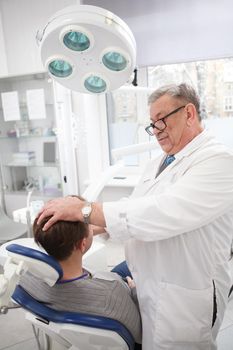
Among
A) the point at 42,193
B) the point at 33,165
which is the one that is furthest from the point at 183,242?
the point at 33,165

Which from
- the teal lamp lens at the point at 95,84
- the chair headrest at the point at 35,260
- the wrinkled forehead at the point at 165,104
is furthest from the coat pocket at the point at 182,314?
the teal lamp lens at the point at 95,84

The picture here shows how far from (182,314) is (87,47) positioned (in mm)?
842

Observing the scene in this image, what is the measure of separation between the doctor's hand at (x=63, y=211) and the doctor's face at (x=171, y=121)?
0.38m

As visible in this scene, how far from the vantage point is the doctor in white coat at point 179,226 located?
84cm

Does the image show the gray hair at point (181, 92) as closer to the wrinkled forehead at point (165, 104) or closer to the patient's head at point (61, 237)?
the wrinkled forehead at point (165, 104)

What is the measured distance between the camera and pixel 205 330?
0.98 m

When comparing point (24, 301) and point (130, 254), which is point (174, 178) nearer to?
point (130, 254)

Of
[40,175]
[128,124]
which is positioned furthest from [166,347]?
[40,175]

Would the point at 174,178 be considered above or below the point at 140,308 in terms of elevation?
above

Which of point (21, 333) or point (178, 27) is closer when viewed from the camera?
point (21, 333)

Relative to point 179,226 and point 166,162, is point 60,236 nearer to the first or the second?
point 179,226

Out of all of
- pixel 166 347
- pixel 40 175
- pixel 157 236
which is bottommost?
pixel 166 347

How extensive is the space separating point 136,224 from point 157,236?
7 cm

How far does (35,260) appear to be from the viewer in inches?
30.1
